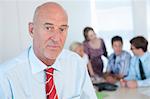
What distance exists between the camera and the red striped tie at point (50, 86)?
124 cm

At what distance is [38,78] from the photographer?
1.26 m

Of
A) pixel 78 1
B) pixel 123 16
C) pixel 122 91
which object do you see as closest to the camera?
pixel 122 91

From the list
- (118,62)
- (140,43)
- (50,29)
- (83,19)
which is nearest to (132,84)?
(140,43)

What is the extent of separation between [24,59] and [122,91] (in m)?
1.24

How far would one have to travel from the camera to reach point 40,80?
1.26 m

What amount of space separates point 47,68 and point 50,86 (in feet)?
0.28

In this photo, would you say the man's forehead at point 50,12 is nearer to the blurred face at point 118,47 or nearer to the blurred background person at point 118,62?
the blurred background person at point 118,62

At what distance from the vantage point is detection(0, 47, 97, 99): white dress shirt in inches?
47.3

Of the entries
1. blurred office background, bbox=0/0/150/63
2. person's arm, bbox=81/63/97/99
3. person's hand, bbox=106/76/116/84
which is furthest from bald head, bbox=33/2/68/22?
blurred office background, bbox=0/0/150/63

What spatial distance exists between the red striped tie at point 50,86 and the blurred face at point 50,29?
0.39 ft

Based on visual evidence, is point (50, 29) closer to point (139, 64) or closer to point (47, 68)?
point (47, 68)

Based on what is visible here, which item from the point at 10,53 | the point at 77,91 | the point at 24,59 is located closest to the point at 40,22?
the point at 24,59

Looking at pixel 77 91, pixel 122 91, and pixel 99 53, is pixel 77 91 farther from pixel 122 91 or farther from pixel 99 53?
pixel 99 53

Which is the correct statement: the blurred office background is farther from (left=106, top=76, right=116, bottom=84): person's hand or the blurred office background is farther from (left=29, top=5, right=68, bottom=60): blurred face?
(left=29, top=5, right=68, bottom=60): blurred face
